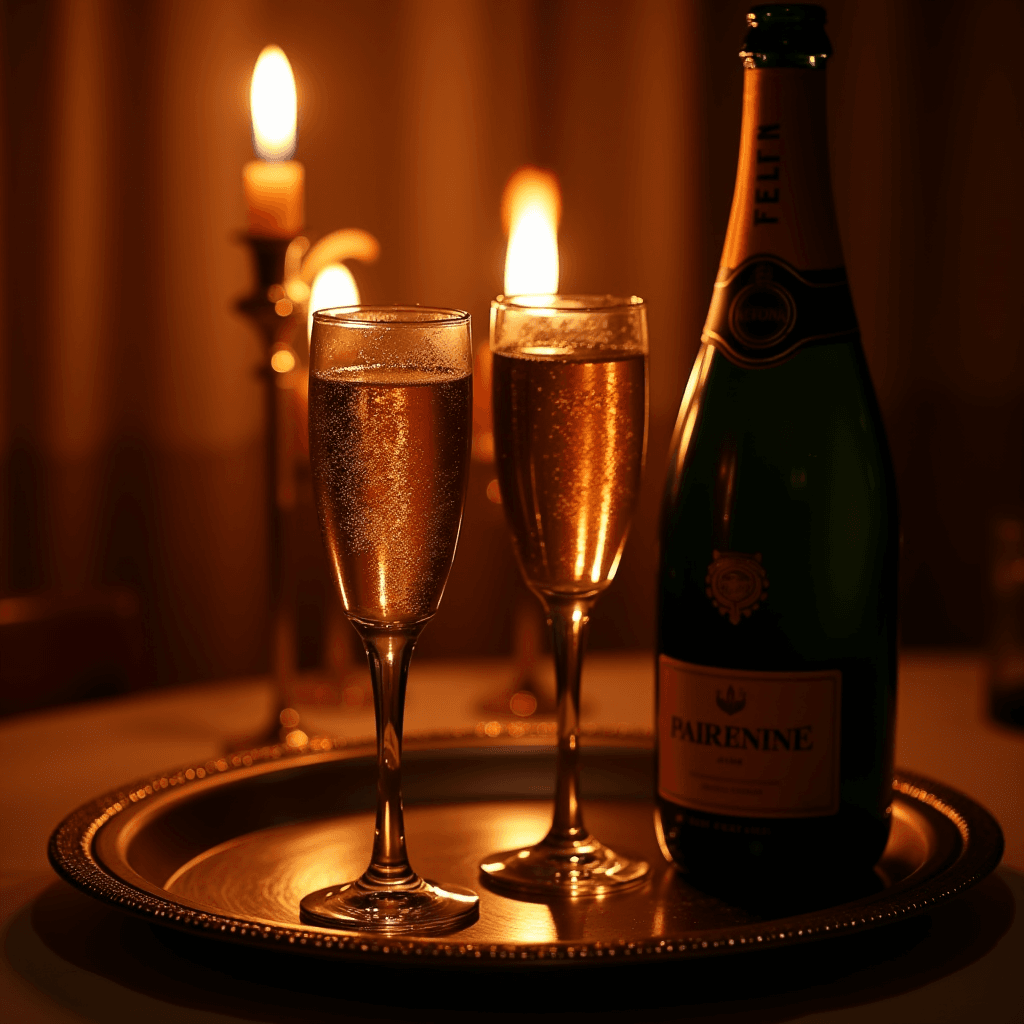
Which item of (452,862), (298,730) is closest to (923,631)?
(298,730)

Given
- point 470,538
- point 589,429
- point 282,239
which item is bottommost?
point 470,538

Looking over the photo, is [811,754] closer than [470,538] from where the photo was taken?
Yes

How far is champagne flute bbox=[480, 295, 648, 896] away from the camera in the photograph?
3.07 ft

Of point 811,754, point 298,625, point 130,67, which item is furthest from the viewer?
point 298,625

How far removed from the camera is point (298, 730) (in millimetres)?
1400

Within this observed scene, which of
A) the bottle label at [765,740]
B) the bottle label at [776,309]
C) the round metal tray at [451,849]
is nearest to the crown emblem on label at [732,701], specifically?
the bottle label at [765,740]

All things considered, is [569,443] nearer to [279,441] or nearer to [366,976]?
[366,976]

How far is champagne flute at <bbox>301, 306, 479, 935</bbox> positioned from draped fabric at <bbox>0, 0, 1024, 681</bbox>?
1971 millimetres

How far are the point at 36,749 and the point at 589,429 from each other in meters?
0.68

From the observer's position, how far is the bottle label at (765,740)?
0.91 m

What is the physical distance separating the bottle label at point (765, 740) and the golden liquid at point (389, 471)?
0.63ft

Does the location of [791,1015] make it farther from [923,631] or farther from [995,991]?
[923,631]

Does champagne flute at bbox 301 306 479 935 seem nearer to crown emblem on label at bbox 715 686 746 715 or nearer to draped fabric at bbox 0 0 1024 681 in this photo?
crown emblem on label at bbox 715 686 746 715

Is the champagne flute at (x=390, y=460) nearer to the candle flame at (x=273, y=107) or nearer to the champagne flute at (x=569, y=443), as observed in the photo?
the champagne flute at (x=569, y=443)
